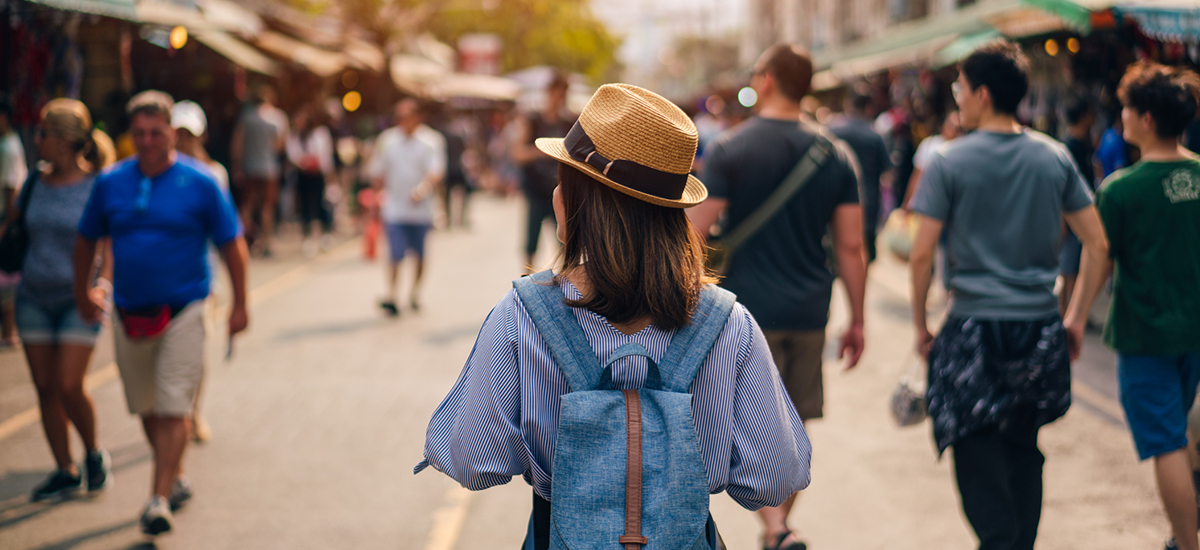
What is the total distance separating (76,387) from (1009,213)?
411cm

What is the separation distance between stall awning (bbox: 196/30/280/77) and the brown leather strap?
41.2 ft

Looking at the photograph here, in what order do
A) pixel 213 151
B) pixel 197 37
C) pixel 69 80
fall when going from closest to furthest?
pixel 69 80
pixel 197 37
pixel 213 151

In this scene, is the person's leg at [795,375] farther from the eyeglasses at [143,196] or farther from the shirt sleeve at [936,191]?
the eyeglasses at [143,196]

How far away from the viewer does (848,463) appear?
5.34 metres

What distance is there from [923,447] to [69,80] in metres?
8.96

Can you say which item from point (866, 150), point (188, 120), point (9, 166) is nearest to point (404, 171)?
point (9, 166)

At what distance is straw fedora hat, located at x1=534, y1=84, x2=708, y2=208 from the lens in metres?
1.92

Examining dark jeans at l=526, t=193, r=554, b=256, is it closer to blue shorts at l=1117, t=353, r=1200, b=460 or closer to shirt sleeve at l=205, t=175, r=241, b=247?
shirt sleeve at l=205, t=175, r=241, b=247

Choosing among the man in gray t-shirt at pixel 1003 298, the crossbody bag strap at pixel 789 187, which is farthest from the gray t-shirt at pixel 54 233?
the man in gray t-shirt at pixel 1003 298

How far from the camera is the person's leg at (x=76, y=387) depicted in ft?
15.5

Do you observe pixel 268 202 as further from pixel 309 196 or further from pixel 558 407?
pixel 558 407

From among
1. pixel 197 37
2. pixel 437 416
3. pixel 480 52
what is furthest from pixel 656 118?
pixel 480 52

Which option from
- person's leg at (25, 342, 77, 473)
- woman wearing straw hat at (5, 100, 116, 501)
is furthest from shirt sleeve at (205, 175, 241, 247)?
person's leg at (25, 342, 77, 473)

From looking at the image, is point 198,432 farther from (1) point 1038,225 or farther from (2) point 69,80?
(2) point 69,80
